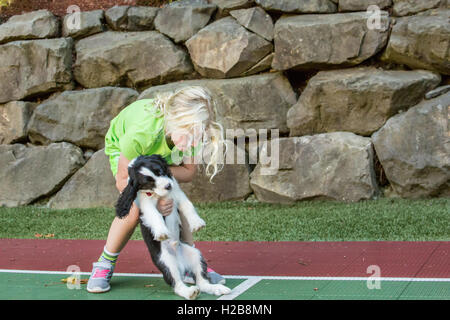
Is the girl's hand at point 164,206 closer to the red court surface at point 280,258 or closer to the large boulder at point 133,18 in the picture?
the red court surface at point 280,258

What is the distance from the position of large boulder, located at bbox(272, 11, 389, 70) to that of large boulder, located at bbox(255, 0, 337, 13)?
8.5 inches

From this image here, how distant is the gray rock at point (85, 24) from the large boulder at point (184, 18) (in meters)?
1.11

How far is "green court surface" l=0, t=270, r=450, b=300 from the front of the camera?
12.0 feet

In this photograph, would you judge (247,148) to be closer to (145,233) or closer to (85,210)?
(85,210)

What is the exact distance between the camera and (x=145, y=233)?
3.83 m

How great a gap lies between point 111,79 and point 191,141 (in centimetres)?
640

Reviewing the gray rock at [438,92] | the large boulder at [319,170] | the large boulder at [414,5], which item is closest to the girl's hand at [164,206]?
the large boulder at [319,170]

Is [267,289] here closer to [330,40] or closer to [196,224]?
[196,224]

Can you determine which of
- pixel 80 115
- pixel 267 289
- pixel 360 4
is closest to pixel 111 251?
pixel 267 289

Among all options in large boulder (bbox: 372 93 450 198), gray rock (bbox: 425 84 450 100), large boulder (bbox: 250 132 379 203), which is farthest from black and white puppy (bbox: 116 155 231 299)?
gray rock (bbox: 425 84 450 100)

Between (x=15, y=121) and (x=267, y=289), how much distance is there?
7480 mm

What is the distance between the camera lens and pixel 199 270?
388cm
